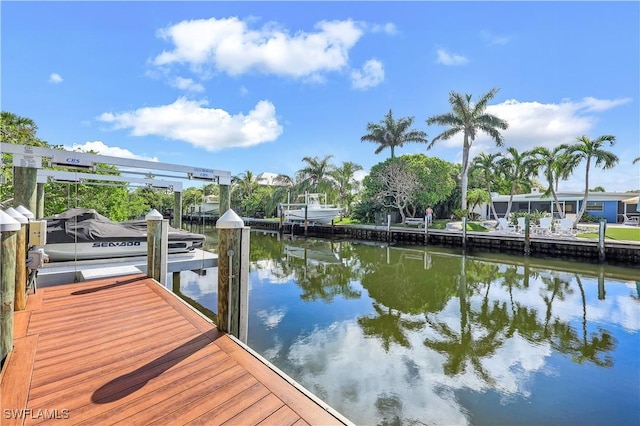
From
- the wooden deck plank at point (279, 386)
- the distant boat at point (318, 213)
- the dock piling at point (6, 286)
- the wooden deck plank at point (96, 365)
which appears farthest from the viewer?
the distant boat at point (318, 213)

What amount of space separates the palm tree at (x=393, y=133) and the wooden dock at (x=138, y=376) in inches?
1065

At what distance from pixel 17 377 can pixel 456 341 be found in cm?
606

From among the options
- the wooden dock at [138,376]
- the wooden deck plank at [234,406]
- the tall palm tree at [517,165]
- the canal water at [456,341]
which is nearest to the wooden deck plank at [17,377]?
the wooden dock at [138,376]

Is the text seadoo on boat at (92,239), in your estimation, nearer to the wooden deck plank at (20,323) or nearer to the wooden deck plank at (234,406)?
the wooden deck plank at (20,323)

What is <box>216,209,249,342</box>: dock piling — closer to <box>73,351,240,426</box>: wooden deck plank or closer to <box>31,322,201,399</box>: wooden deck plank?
<box>31,322,201,399</box>: wooden deck plank

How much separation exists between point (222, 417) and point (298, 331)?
4212 millimetres

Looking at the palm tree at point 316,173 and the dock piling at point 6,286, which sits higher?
the palm tree at point 316,173

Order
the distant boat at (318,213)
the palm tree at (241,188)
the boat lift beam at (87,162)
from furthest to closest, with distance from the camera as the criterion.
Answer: the palm tree at (241,188) < the distant boat at (318,213) < the boat lift beam at (87,162)

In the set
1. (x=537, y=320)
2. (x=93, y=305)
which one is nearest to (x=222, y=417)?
(x=93, y=305)

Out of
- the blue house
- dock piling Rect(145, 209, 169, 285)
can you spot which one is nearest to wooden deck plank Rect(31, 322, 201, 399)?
dock piling Rect(145, 209, 169, 285)

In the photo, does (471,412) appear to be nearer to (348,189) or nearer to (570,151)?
(570,151)

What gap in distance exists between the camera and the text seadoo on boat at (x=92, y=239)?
21.6ft

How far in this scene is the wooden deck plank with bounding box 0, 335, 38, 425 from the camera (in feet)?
6.43

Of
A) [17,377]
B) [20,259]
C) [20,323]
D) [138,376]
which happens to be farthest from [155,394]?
[20,259]
